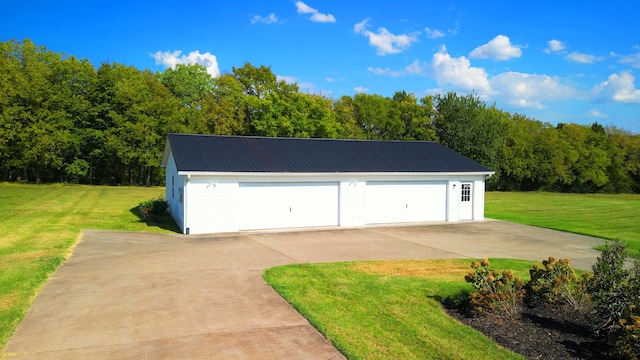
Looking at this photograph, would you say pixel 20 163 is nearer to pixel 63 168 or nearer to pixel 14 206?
pixel 63 168

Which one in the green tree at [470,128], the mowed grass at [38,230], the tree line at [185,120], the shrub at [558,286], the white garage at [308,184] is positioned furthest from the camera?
the green tree at [470,128]

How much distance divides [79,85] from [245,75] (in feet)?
52.9

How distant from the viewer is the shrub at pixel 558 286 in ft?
24.5

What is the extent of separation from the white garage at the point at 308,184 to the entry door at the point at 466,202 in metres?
0.05

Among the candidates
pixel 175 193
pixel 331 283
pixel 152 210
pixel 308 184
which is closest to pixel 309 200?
pixel 308 184

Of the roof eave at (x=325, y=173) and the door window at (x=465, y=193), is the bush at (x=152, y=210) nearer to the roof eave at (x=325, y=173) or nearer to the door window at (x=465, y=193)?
the roof eave at (x=325, y=173)

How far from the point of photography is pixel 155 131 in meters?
42.2

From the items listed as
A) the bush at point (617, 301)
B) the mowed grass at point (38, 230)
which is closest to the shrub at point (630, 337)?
the bush at point (617, 301)

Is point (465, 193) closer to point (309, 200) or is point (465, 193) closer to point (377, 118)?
point (309, 200)

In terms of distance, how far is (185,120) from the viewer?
148ft

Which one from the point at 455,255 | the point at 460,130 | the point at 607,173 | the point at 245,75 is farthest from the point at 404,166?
the point at 607,173

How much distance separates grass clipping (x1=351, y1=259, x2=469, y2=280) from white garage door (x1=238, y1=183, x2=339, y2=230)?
23.2 ft

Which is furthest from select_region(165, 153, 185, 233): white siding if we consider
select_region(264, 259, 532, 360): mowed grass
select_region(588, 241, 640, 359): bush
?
select_region(588, 241, 640, 359): bush

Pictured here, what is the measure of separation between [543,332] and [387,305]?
246cm
